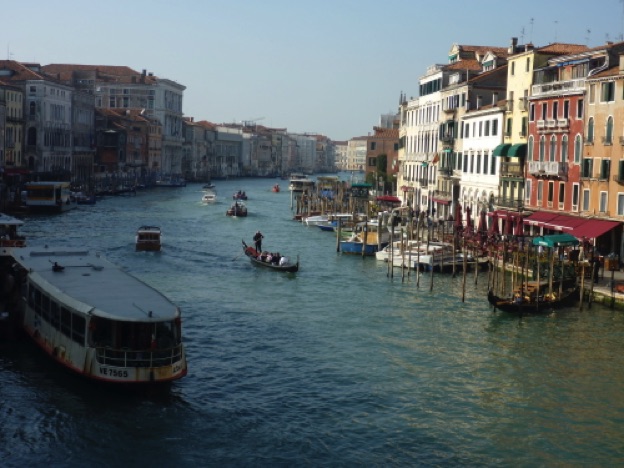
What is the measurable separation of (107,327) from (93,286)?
1.81 m

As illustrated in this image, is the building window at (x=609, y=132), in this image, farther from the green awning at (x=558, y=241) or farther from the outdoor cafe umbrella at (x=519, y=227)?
the outdoor cafe umbrella at (x=519, y=227)

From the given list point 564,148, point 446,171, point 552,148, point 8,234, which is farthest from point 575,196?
point 8,234

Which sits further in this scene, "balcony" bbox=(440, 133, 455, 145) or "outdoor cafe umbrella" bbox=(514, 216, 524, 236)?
"balcony" bbox=(440, 133, 455, 145)

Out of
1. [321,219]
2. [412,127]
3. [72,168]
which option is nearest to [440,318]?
[321,219]

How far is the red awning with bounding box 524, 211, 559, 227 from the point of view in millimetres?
26828

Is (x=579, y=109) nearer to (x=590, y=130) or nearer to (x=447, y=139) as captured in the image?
(x=590, y=130)

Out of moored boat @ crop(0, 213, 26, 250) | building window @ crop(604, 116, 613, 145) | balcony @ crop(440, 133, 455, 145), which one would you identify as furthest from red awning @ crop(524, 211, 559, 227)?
moored boat @ crop(0, 213, 26, 250)

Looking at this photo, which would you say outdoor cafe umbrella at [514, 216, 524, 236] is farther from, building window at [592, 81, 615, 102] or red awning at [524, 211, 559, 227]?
building window at [592, 81, 615, 102]

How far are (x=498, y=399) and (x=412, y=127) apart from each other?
116ft

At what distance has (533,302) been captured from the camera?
65.6 feet

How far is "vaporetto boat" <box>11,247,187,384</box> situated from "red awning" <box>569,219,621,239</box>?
12964 mm

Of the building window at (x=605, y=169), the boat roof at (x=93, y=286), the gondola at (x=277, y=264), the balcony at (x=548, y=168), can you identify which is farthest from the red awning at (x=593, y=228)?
the boat roof at (x=93, y=286)

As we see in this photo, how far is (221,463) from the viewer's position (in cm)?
1084

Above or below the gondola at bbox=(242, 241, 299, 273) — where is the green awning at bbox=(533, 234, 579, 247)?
above
